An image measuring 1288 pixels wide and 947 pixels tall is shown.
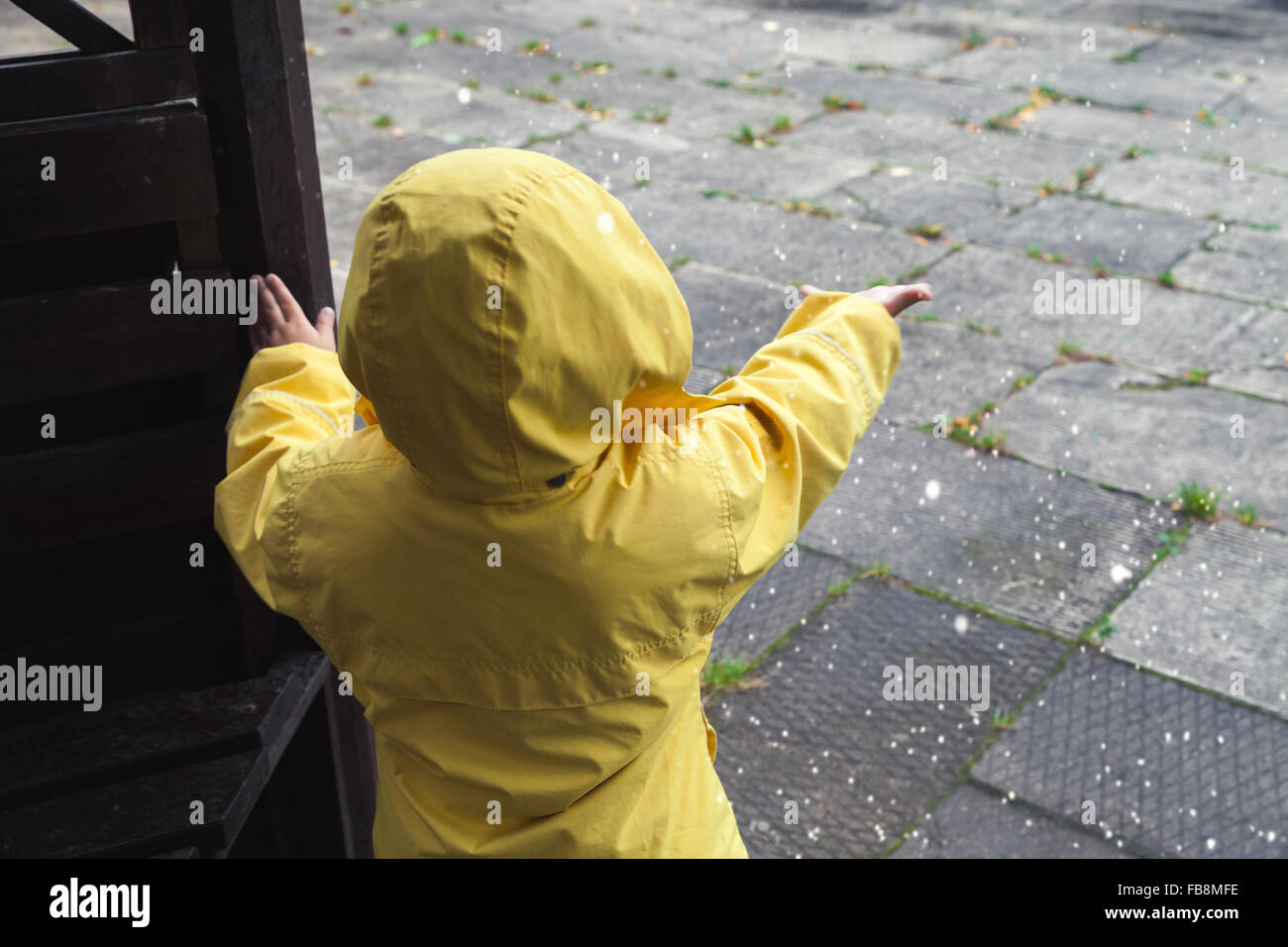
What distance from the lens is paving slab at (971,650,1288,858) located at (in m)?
2.78

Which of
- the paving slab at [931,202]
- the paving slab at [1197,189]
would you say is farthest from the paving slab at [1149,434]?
the paving slab at [1197,189]

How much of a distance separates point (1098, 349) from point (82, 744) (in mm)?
3855

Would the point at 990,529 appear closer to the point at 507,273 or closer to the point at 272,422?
the point at 272,422

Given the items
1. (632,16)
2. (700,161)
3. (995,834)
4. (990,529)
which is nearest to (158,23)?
(995,834)

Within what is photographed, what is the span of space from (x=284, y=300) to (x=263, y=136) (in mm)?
237

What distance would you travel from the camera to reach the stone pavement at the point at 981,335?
303 centimetres

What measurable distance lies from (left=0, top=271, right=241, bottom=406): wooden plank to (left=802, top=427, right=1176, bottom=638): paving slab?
88.8 inches

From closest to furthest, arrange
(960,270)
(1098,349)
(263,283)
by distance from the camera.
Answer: (263,283)
(1098,349)
(960,270)

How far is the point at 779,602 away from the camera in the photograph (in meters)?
3.65

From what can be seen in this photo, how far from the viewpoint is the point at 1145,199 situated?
5.96 m

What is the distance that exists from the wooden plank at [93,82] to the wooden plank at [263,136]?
1.5 inches

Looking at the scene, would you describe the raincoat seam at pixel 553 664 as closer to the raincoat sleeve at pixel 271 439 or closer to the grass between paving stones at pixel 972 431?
the raincoat sleeve at pixel 271 439
